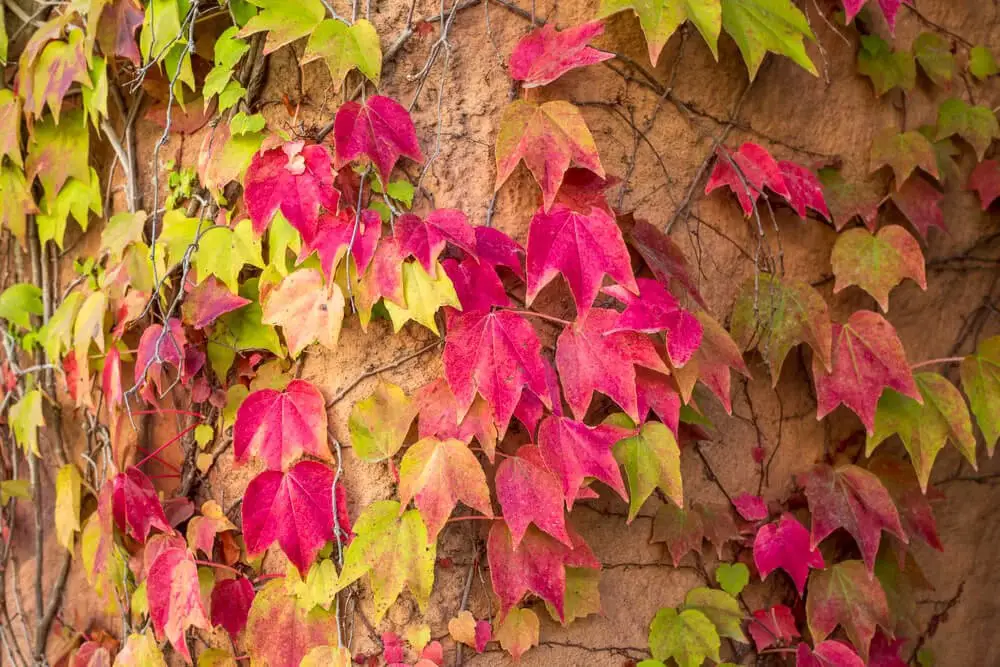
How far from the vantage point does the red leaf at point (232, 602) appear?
1918mm

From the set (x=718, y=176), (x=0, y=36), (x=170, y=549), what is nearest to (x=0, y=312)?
(x=0, y=36)

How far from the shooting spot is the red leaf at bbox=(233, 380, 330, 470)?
1756 mm

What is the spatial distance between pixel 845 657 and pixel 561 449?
0.89 meters

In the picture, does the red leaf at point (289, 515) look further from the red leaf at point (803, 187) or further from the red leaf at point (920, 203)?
the red leaf at point (920, 203)

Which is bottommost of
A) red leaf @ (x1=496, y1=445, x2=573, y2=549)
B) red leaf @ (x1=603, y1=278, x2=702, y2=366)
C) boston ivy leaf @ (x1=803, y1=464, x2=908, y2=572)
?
boston ivy leaf @ (x1=803, y1=464, x2=908, y2=572)

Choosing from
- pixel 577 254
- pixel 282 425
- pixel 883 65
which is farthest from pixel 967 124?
pixel 282 425

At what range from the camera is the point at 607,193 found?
75.9 inches

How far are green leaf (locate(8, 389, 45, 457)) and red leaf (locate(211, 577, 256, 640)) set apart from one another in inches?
26.0

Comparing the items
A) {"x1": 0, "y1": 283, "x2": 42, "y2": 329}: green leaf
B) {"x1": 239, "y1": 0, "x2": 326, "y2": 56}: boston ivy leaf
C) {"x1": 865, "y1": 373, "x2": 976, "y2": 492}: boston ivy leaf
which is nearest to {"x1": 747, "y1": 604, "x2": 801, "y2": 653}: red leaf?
{"x1": 865, "y1": 373, "x2": 976, "y2": 492}: boston ivy leaf

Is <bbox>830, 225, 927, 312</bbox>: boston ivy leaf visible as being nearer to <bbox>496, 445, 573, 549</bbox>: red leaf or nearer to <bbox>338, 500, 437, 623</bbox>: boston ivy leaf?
<bbox>496, 445, 573, 549</bbox>: red leaf

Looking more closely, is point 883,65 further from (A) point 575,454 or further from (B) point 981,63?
(A) point 575,454

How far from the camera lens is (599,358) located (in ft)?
5.69

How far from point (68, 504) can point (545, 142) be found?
4.95 feet

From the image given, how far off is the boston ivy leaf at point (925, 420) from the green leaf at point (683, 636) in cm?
53
